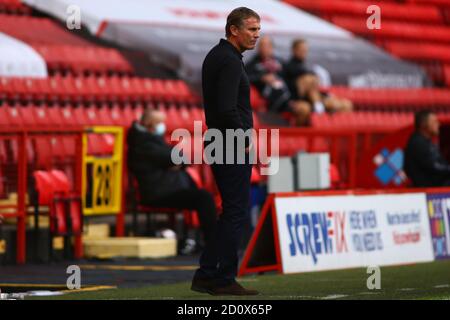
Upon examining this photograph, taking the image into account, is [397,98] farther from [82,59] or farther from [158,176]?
[158,176]

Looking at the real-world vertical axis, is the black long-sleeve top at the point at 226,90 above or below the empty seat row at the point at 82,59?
below

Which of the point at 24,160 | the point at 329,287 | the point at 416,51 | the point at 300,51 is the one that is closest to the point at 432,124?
the point at 24,160

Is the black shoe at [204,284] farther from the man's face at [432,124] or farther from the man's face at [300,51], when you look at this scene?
the man's face at [300,51]

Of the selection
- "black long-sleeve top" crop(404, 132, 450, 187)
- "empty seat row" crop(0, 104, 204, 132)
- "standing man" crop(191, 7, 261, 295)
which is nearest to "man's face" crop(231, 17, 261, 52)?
"standing man" crop(191, 7, 261, 295)

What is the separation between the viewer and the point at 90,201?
15.1 meters

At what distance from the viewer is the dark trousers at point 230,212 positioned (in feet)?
31.0

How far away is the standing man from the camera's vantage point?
9.31m

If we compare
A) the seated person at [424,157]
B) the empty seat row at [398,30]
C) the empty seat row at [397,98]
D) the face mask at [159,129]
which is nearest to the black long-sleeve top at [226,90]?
the face mask at [159,129]

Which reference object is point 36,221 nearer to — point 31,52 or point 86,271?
point 86,271

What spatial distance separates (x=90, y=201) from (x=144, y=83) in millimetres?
4922

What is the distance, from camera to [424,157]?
16.0 meters

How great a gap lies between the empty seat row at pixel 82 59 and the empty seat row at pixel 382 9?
7.37 m

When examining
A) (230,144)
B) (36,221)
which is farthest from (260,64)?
(230,144)

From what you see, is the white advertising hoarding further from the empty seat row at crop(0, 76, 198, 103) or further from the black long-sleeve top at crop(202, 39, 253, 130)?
the empty seat row at crop(0, 76, 198, 103)
